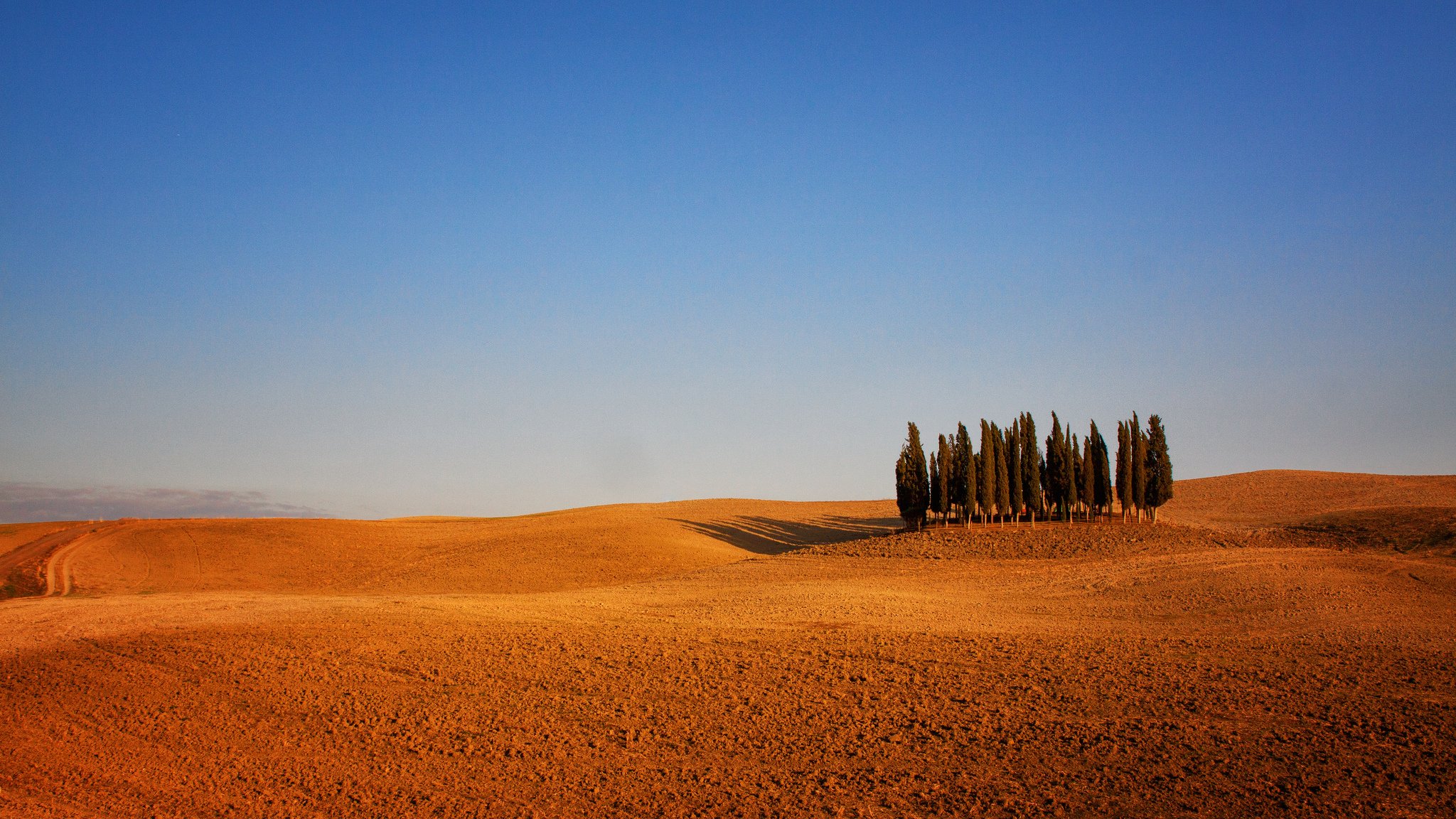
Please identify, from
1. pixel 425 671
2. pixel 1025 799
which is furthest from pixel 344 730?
pixel 1025 799

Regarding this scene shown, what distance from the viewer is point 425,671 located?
48.0 ft

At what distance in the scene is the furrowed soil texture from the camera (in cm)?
926

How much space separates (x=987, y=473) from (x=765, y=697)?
32.4 metres

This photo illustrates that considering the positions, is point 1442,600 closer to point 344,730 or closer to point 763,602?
point 763,602

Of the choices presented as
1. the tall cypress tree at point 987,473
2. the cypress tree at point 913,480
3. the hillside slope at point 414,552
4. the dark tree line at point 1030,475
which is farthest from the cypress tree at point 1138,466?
the hillside slope at point 414,552

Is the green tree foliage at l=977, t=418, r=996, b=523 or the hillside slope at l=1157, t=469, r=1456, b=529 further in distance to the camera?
the hillside slope at l=1157, t=469, r=1456, b=529

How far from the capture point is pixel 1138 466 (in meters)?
44.7

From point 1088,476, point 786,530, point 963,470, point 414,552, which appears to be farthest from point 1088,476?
point 414,552

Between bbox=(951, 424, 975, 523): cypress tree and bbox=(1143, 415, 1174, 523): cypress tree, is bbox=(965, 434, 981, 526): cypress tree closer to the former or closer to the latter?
bbox=(951, 424, 975, 523): cypress tree

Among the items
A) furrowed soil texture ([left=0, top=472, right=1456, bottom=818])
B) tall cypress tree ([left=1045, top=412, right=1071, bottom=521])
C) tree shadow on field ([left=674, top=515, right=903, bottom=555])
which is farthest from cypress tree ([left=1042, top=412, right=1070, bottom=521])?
furrowed soil texture ([left=0, top=472, right=1456, bottom=818])

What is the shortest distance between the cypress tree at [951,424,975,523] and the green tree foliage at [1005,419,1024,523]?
233cm

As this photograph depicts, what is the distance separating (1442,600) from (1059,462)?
22880 millimetres

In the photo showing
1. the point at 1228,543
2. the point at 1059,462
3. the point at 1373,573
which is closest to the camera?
the point at 1373,573

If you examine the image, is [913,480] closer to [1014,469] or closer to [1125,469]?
[1014,469]
